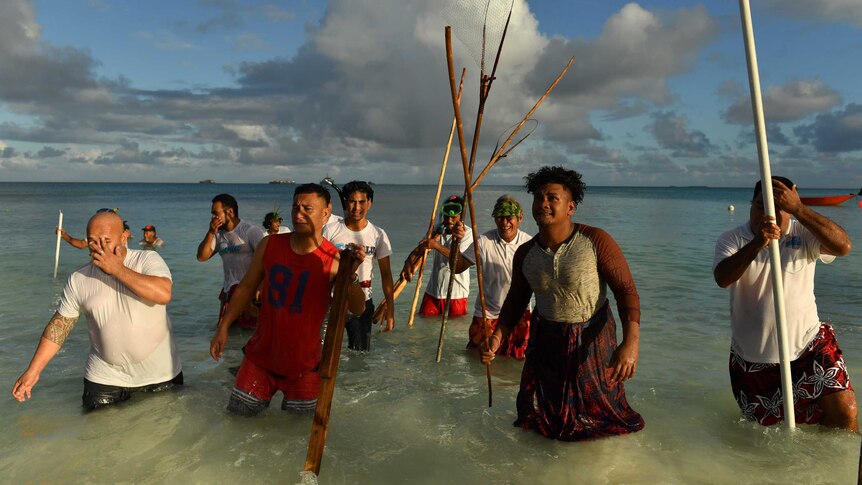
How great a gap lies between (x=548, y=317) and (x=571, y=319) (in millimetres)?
163

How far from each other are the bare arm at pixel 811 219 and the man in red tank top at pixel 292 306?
9.38 feet

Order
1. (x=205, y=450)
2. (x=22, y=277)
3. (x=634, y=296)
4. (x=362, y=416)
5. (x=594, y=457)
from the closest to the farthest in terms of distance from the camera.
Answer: (x=634, y=296) < (x=594, y=457) < (x=205, y=450) < (x=362, y=416) < (x=22, y=277)

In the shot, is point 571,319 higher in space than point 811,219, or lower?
lower

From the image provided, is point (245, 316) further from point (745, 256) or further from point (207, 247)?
point (745, 256)

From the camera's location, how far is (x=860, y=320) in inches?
348

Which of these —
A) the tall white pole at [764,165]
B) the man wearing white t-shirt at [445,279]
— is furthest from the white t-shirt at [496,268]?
the tall white pole at [764,165]

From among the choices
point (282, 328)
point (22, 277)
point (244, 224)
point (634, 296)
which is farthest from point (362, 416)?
point (22, 277)

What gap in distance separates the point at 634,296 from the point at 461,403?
227cm

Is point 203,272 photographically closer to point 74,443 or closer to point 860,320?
point 74,443

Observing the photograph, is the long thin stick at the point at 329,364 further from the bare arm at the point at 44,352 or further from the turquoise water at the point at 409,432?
the bare arm at the point at 44,352

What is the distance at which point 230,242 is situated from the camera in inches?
273

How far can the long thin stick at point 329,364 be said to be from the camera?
3482mm

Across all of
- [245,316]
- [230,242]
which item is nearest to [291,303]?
Result: [230,242]

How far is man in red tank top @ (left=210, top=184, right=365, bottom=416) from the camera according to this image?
4.14 metres
